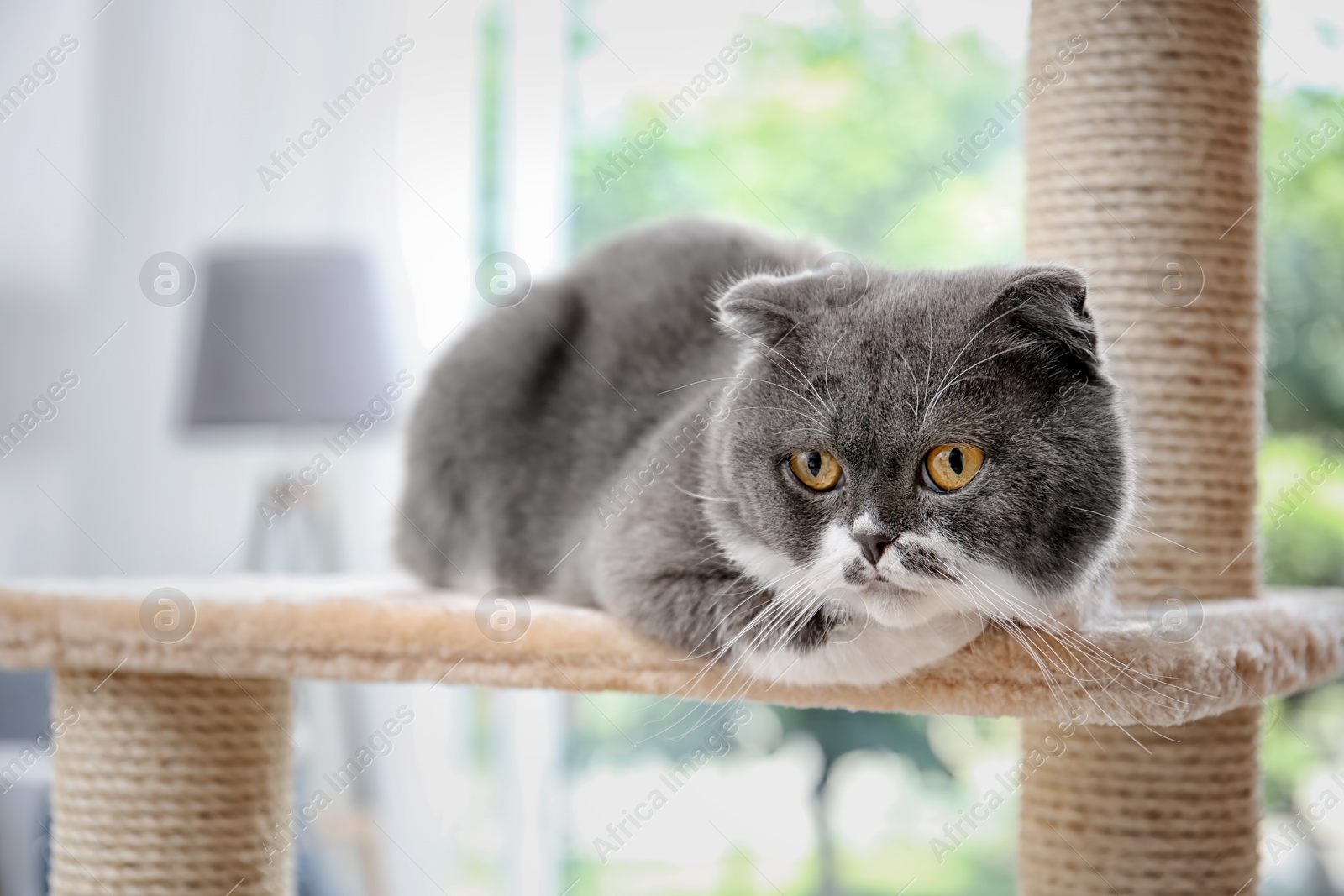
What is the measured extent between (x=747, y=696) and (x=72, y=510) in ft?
7.11

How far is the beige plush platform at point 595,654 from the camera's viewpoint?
0.99m

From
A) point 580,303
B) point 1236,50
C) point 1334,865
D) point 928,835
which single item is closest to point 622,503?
point 580,303

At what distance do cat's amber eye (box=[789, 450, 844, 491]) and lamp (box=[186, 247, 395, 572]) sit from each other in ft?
4.82

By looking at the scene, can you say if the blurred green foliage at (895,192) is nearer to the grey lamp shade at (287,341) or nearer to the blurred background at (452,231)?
the blurred background at (452,231)

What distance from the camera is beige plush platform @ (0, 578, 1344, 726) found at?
0.99 meters

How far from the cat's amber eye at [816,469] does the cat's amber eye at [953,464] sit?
0.27ft

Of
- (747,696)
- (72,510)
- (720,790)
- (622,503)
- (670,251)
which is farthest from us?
(720,790)

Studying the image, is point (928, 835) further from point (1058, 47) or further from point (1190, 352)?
point (1058, 47)

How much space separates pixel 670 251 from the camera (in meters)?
1.50

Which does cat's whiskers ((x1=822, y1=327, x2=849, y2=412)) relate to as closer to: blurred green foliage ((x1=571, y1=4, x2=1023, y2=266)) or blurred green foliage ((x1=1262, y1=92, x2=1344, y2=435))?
blurred green foliage ((x1=571, y1=4, x2=1023, y2=266))

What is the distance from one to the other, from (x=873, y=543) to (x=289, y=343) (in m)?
1.66

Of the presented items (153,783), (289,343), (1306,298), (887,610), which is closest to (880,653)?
(887,610)

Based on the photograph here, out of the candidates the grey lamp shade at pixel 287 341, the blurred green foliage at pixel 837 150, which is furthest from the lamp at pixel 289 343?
the blurred green foliage at pixel 837 150

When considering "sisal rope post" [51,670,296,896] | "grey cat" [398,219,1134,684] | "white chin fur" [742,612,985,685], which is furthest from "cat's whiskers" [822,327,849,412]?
"sisal rope post" [51,670,296,896]
